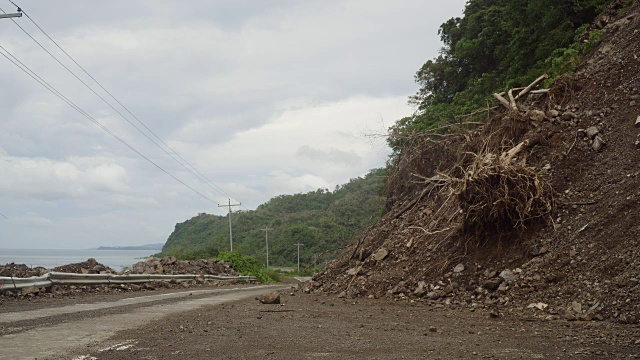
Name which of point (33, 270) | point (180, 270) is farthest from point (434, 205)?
point (180, 270)

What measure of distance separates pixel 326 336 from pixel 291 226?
67.5 m

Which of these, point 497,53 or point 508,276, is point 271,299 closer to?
point 508,276

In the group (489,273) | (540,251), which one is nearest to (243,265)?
(489,273)

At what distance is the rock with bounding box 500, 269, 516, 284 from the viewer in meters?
9.01

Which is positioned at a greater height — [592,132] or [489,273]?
[592,132]

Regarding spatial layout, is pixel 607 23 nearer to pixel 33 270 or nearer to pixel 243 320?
pixel 243 320

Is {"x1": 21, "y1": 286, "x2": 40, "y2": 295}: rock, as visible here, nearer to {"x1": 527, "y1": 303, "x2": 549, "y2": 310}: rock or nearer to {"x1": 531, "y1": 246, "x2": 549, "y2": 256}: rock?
{"x1": 527, "y1": 303, "x2": 549, "y2": 310}: rock

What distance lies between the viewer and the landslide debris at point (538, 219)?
8070mm

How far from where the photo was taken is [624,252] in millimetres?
7852

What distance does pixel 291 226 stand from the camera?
7388 cm

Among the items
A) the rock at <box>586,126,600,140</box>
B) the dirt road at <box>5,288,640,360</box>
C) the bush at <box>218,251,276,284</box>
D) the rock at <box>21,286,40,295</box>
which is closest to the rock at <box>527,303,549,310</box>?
the dirt road at <box>5,288,640,360</box>

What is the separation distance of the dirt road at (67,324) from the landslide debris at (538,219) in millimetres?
4400

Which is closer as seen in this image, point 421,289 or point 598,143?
point 421,289

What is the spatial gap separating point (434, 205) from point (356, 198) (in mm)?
58129
